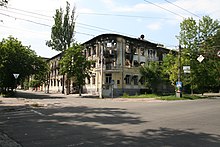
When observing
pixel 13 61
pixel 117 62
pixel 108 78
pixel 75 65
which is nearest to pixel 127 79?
pixel 108 78

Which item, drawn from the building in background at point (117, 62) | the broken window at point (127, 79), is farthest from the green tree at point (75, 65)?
the broken window at point (127, 79)

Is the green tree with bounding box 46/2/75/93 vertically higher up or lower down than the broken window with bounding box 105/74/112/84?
higher up

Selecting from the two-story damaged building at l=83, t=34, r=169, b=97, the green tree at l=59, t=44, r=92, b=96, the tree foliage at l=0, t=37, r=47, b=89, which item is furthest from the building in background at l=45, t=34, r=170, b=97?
the tree foliage at l=0, t=37, r=47, b=89

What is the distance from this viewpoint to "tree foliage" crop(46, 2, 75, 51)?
4266cm

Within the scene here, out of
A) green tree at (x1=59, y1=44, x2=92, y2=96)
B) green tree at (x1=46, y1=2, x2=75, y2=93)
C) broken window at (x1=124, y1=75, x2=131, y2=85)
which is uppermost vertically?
A: green tree at (x1=46, y1=2, x2=75, y2=93)

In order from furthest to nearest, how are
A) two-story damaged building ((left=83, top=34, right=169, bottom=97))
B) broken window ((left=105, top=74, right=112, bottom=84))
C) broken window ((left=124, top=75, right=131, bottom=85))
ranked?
broken window ((left=124, top=75, right=131, bottom=85))
broken window ((left=105, top=74, right=112, bottom=84))
two-story damaged building ((left=83, top=34, right=169, bottom=97))

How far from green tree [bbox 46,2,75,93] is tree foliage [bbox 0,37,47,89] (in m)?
5.32

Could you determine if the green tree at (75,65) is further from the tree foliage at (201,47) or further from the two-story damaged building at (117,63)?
the tree foliage at (201,47)

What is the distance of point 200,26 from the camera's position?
40312mm

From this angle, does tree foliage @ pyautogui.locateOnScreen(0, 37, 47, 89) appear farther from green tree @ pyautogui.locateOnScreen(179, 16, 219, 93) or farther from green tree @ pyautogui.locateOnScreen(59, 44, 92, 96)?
green tree @ pyautogui.locateOnScreen(179, 16, 219, 93)

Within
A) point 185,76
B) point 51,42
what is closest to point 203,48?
point 185,76

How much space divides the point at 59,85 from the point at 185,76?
35.4 m

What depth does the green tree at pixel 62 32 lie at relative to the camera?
4266 cm

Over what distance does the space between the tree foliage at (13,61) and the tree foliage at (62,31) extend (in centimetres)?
532
